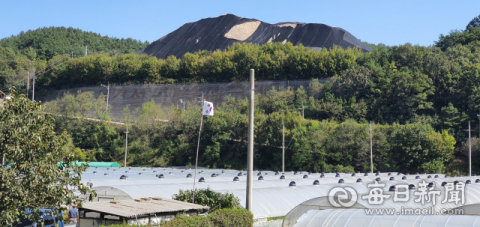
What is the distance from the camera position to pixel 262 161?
58.9m

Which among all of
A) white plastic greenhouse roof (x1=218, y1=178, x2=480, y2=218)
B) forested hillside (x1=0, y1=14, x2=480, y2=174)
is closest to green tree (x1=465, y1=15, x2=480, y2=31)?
forested hillside (x1=0, y1=14, x2=480, y2=174)

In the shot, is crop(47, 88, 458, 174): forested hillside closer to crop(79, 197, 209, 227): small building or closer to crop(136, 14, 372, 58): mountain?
crop(136, 14, 372, 58): mountain

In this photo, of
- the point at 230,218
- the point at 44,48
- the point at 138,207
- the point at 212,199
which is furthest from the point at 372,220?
the point at 44,48

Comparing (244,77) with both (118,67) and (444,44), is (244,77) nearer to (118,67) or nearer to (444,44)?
(118,67)

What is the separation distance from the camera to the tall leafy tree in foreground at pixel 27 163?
8312 mm

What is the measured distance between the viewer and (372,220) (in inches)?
548

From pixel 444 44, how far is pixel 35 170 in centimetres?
7965

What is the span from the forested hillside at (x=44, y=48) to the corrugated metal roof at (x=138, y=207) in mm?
81384

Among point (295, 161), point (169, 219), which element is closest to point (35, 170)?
point (169, 219)

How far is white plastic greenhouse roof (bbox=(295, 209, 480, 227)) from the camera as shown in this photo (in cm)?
1259

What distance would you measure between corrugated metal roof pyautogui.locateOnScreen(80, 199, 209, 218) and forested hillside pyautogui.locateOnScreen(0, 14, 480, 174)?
4130cm

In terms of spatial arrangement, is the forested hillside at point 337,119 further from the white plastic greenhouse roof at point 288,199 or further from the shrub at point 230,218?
the shrub at point 230,218

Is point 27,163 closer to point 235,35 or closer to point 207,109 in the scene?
point 207,109

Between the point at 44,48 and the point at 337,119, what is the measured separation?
3156 inches
